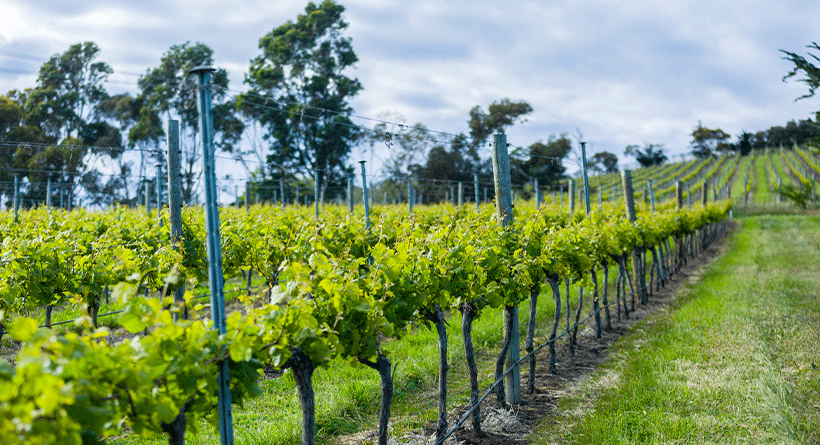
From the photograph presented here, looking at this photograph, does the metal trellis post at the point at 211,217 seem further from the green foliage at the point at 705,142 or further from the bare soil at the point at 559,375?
the green foliage at the point at 705,142

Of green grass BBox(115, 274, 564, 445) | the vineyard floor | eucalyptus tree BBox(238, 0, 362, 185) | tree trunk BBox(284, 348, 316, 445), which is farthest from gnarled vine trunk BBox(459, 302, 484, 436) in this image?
eucalyptus tree BBox(238, 0, 362, 185)

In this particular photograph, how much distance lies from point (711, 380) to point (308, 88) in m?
32.3

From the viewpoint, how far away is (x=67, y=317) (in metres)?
9.54

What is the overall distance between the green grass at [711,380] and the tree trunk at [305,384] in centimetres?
243

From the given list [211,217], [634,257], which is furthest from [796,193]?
[211,217]

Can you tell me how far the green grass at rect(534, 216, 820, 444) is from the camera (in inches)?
191

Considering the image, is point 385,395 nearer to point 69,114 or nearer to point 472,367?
point 472,367

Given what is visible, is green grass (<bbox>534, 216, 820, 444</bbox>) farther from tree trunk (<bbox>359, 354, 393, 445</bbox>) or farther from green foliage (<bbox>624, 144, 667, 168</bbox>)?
green foliage (<bbox>624, 144, 667, 168</bbox>)

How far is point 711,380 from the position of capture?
5.99 metres

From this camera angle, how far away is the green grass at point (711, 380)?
4.84 metres

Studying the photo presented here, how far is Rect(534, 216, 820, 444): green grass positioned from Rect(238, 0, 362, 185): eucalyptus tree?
26.9m

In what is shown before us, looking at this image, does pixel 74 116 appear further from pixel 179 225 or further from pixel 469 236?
pixel 469 236

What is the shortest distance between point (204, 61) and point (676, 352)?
35600mm

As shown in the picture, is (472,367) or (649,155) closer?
(472,367)
